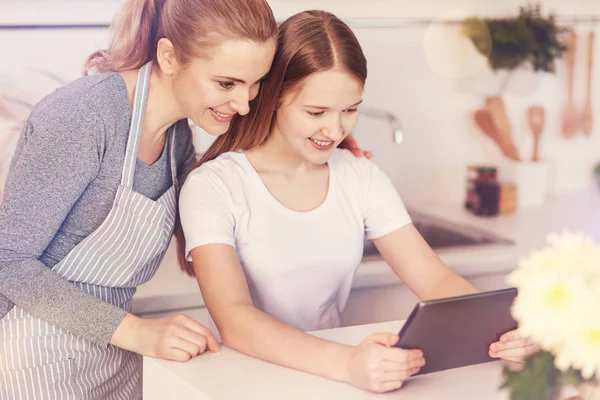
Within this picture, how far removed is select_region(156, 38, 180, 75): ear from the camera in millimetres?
1249

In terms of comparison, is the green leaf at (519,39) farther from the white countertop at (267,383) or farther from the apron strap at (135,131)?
the white countertop at (267,383)

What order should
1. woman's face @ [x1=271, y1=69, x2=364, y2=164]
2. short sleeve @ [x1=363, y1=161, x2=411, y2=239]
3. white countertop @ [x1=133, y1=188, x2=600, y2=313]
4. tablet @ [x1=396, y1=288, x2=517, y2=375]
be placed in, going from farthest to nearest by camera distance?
white countertop @ [x1=133, y1=188, x2=600, y2=313] → short sleeve @ [x1=363, y1=161, x2=411, y2=239] → woman's face @ [x1=271, y1=69, x2=364, y2=164] → tablet @ [x1=396, y1=288, x2=517, y2=375]

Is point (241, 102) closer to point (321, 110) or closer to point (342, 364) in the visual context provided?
point (321, 110)

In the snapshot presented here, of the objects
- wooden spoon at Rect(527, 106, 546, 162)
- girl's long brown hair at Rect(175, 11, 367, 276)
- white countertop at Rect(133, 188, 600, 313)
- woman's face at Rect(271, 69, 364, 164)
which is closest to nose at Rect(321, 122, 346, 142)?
woman's face at Rect(271, 69, 364, 164)

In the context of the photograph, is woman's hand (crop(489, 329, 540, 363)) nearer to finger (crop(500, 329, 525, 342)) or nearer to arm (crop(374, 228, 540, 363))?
finger (crop(500, 329, 525, 342))

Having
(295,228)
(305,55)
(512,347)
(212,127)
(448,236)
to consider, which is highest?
(305,55)

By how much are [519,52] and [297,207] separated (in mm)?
1508

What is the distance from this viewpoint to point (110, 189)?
1.25m

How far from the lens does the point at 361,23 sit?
7.45 feet

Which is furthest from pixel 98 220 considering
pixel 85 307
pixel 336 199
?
pixel 336 199

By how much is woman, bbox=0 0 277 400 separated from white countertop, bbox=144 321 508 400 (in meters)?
0.04

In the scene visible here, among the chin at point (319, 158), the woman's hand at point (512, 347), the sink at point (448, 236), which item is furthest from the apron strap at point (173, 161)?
the sink at point (448, 236)

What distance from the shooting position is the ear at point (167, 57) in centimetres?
125

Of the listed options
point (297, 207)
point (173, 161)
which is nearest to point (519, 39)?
point (297, 207)
